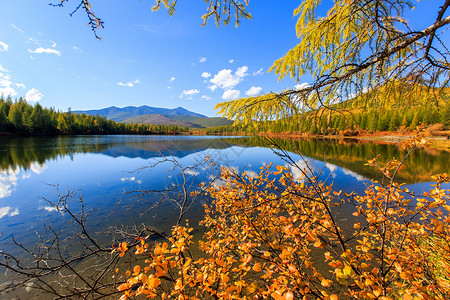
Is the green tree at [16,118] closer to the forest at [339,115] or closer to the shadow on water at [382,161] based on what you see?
the shadow on water at [382,161]

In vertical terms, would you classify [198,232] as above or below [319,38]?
below

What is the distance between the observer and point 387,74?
3500 mm

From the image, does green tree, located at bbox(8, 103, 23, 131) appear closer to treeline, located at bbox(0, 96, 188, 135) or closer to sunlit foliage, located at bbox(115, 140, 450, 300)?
treeline, located at bbox(0, 96, 188, 135)

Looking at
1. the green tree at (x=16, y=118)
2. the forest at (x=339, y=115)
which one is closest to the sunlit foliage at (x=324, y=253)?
the forest at (x=339, y=115)

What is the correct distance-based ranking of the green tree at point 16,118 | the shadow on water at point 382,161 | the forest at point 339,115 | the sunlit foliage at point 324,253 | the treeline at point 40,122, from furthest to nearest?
the treeline at point 40,122
the green tree at point 16,118
the shadow on water at point 382,161
the forest at point 339,115
the sunlit foliage at point 324,253

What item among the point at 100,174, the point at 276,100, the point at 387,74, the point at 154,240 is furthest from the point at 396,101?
the point at 100,174

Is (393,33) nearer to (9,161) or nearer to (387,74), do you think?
(387,74)

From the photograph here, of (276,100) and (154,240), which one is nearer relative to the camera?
(276,100)

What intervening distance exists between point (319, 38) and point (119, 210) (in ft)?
41.1

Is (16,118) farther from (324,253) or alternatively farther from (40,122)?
(324,253)

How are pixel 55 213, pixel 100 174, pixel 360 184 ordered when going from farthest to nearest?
pixel 100 174, pixel 360 184, pixel 55 213

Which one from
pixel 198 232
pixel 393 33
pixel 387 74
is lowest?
pixel 198 232

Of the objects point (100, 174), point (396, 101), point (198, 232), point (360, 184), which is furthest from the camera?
point (100, 174)

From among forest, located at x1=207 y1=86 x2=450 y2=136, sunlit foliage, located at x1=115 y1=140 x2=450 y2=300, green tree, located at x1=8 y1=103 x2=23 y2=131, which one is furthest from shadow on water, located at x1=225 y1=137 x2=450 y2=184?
green tree, located at x1=8 y1=103 x2=23 y2=131
